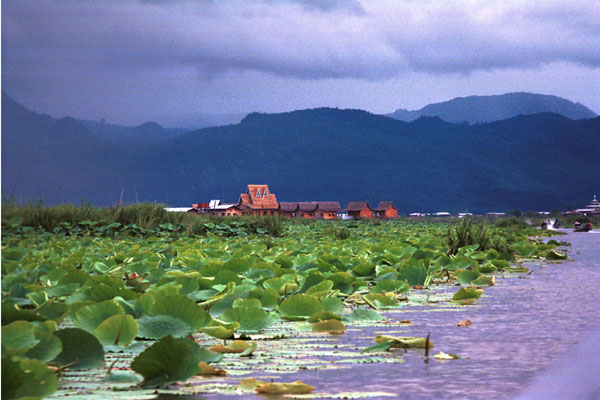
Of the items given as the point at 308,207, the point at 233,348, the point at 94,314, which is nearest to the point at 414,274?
the point at 233,348

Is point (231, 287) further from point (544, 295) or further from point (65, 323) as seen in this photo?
point (544, 295)

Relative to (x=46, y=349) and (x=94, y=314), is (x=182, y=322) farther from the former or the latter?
(x=46, y=349)

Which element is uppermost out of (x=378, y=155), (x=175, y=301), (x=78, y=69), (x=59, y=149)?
(x=378, y=155)

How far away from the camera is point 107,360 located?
1.74m

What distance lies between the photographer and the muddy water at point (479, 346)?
1464mm

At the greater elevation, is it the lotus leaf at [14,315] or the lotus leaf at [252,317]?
the lotus leaf at [14,315]

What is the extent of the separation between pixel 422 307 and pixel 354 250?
283cm

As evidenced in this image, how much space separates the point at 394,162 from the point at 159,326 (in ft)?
456

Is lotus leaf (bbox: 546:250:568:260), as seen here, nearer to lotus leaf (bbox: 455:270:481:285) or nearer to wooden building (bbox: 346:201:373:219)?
lotus leaf (bbox: 455:270:481:285)

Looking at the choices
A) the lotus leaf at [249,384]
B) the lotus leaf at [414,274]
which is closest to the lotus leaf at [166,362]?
the lotus leaf at [249,384]

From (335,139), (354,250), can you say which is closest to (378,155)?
(335,139)

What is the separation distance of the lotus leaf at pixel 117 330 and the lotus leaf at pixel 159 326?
0.25 feet

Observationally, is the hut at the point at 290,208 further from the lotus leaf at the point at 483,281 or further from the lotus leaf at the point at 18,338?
the lotus leaf at the point at 18,338

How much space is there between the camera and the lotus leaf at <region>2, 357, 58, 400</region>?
48.3 inches
